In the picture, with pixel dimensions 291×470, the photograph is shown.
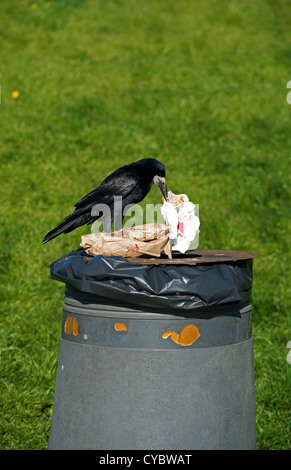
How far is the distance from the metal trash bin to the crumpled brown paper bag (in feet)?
0.59

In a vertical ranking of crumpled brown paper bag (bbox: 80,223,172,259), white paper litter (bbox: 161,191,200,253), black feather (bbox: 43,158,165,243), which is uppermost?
black feather (bbox: 43,158,165,243)

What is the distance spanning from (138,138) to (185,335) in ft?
18.3

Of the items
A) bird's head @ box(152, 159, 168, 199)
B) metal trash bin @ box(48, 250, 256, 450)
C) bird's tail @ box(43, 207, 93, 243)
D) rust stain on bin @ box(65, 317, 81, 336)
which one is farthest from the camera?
bird's head @ box(152, 159, 168, 199)

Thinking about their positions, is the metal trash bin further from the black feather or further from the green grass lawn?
the green grass lawn

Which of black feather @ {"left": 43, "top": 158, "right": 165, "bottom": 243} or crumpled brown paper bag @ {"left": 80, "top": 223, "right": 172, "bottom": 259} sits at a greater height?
black feather @ {"left": 43, "top": 158, "right": 165, "bottom": 243}

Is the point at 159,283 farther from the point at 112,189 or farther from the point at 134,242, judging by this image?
the point at 112,189

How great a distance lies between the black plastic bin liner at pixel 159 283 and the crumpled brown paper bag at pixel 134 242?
0.49 feet

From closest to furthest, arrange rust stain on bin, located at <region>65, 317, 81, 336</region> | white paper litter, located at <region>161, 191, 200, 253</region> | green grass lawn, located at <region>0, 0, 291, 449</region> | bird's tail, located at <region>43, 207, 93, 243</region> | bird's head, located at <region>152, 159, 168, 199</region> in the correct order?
rust stain on bin, located at <region>65, 317, 81, 336</region>, white paper litter, located at <region>161, 191, 200, 253</region>, bird's tail, located at <region>43, 207, 93, 243</region>, bird's head, located at <region>152, 159, 168, 199</region>, green grass lawn, located at <region>0, 0, 291, 449</region>

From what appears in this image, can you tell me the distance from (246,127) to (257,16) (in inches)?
153

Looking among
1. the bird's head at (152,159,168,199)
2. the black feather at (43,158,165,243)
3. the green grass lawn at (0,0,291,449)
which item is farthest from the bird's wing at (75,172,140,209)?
the green grass lawn at (0,0,291,449)

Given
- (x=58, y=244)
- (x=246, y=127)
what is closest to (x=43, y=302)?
(x=58, y=244)

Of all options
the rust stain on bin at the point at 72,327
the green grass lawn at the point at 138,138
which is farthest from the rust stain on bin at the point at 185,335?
the green grass lawn at the point at 138,138

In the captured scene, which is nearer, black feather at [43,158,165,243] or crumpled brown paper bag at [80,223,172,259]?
crumpled brown paper bag at [80,223,172,259]

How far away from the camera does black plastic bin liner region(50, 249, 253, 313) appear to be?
2.66 meters
